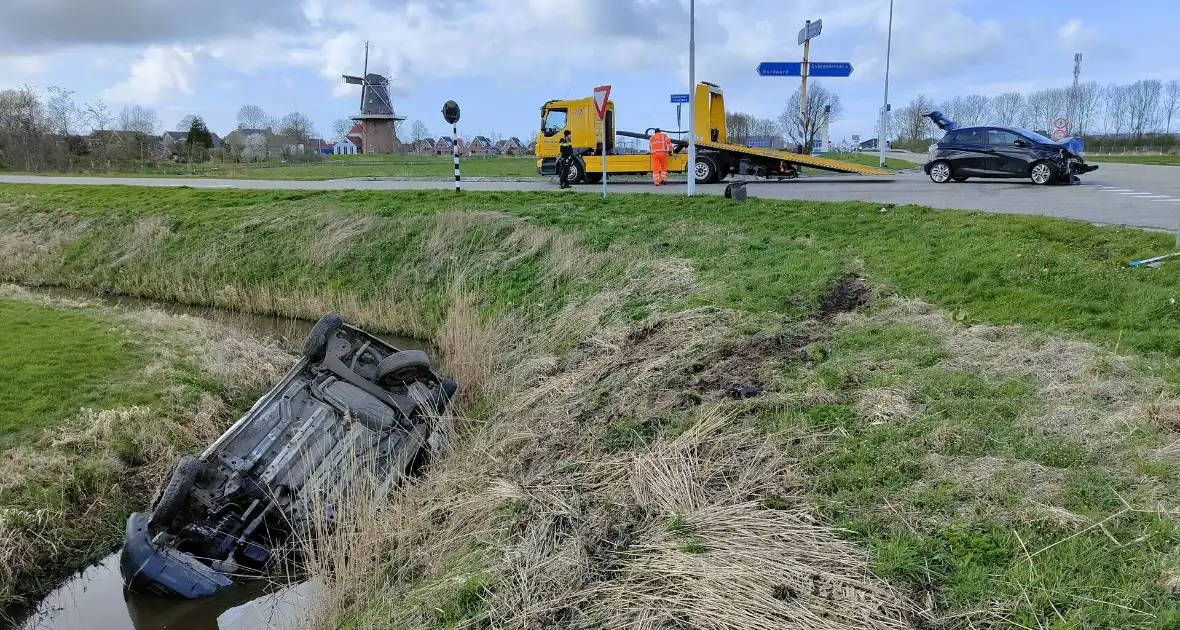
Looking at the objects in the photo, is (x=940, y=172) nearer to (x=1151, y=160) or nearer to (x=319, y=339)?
(x=319, y=339)

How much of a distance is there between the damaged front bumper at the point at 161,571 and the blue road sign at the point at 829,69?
83.5ft

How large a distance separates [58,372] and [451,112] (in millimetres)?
10702

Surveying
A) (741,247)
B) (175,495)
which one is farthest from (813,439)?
(741,247)

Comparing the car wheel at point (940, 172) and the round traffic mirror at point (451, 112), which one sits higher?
the round traffic mirror at point (451, 112)

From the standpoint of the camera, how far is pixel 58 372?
26.1 ft

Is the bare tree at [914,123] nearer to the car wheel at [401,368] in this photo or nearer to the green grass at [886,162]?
the green grass at [886,162]

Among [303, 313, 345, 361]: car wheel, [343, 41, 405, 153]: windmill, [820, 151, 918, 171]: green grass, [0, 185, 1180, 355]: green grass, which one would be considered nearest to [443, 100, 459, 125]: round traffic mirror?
[0, 185, 1180, 355]: green grass

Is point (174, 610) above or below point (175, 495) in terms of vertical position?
below

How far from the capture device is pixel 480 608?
12.8 ft

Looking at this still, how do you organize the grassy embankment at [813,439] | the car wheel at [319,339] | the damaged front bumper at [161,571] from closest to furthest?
the grassy embankment at [813,439] < the damaged front bumper at [161,571] < the car wheel at [319,339]

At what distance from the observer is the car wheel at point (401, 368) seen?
23.4 ft

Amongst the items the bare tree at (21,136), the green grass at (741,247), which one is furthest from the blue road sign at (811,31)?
the bare tree at (21,136)

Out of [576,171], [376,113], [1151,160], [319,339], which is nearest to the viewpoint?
[319,339]

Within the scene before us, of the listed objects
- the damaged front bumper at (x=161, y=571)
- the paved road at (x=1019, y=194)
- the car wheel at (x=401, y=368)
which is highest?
the paved road at (x=1019, y=194)
